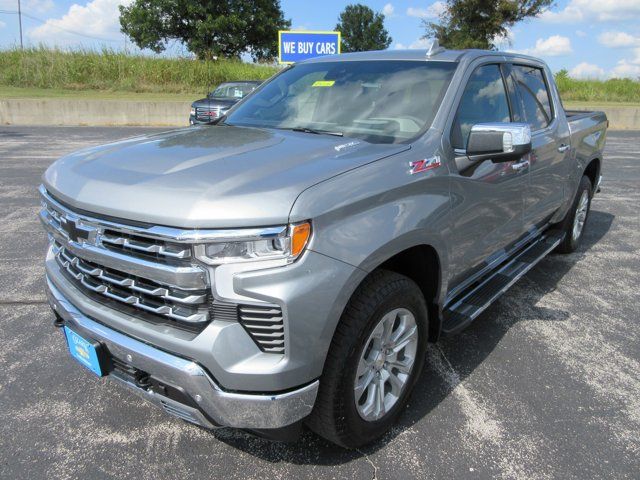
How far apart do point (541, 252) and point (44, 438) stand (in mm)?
3776

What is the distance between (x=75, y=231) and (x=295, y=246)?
3.39ft

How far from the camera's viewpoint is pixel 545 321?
391 cm

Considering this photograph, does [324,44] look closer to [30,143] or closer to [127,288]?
[30,143]

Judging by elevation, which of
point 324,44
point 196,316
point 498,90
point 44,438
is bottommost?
point 44,438

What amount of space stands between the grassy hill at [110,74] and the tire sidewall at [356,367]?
2143 centimetres

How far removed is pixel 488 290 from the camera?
11.2 ft

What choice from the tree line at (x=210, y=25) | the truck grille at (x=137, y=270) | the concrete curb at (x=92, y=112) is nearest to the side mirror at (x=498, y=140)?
the truck grille at (x=137, y=270)

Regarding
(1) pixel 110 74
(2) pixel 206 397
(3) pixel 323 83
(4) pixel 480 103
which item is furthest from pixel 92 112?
(2) pixel 206 397

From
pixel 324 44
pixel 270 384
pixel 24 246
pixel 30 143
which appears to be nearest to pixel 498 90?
pixel 270 384

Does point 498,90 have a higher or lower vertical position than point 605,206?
higher

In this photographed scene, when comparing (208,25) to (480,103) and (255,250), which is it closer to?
(480,103)

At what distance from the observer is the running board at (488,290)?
2998 millimetres

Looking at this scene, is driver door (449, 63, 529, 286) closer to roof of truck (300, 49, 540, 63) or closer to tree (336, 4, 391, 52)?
roof of truck (300, 49, 540, 63)

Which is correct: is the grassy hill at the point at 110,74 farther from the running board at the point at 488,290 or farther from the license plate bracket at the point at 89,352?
the license plate bracket at the point at 89,352
